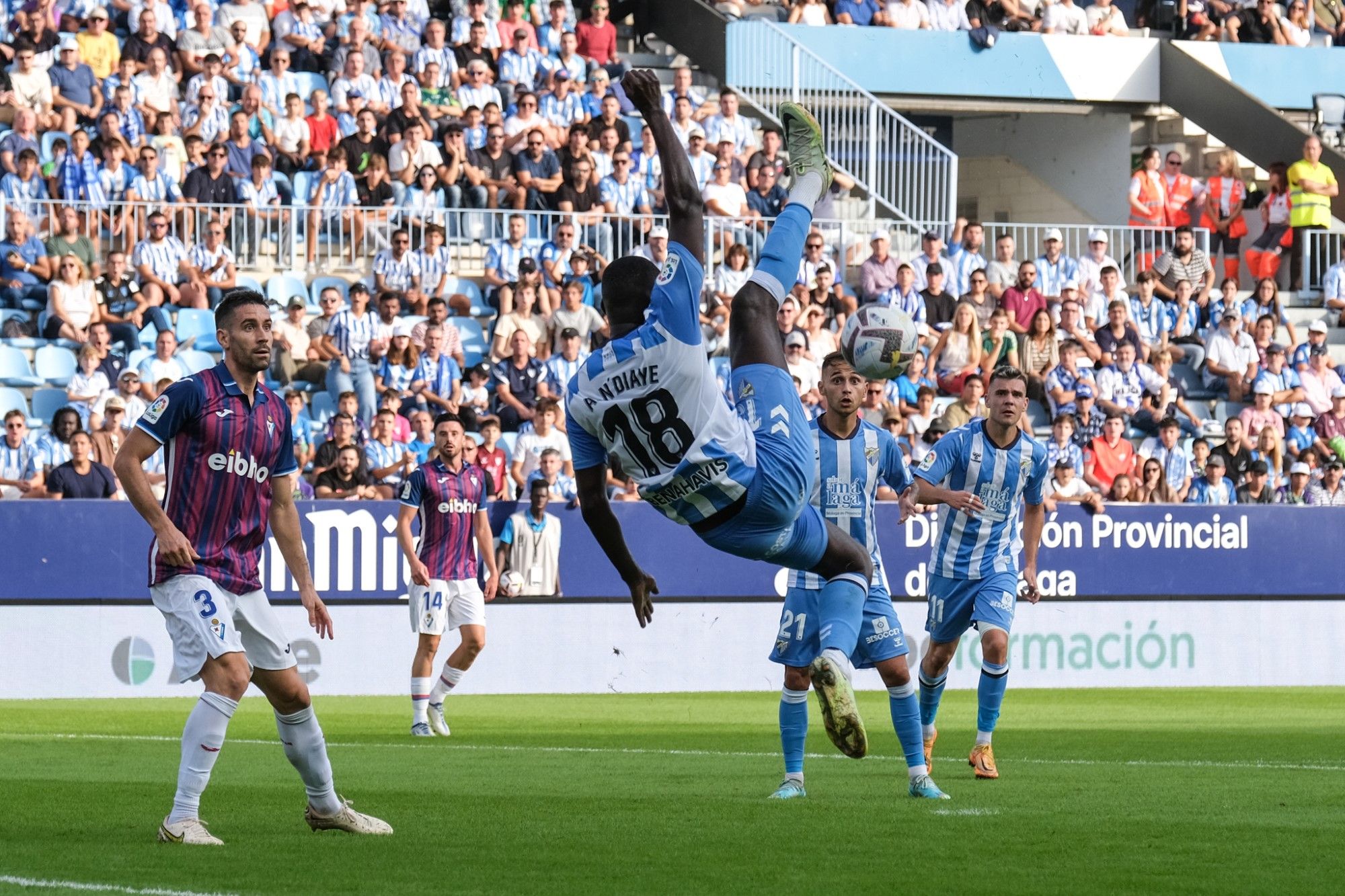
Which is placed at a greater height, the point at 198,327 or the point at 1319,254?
the point at 1319,254

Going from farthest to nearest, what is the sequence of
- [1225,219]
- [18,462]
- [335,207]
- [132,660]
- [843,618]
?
[1225,219]
[335,207]
[18,462]
[132,660]
[843,618]

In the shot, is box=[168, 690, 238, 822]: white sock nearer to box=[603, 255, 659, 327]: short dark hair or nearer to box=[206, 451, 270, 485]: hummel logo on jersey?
box=[206, 451, 270, 485]: hummel logo on jersey

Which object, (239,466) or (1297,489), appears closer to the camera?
(239,466)

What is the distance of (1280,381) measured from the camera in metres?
25.7

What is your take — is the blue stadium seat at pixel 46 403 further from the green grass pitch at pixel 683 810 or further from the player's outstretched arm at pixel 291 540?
the player's outstretched arm at pixel 291 540

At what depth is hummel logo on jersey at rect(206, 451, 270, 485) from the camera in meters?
8.53

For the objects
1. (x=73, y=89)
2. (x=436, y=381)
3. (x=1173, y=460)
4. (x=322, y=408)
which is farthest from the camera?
(x=1173, y=460)

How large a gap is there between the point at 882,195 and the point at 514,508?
9.47 meters

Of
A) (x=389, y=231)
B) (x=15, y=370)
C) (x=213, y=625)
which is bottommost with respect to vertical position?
(x=213, y=625)

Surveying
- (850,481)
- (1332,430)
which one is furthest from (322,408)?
(1332,430)

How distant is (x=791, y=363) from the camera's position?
22.5 metres

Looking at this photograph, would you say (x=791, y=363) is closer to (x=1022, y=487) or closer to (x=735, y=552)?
(x=1022, y=487)

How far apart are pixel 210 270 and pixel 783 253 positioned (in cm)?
1411

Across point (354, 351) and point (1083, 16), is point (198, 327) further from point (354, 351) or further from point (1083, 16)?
point (1083, 16)
